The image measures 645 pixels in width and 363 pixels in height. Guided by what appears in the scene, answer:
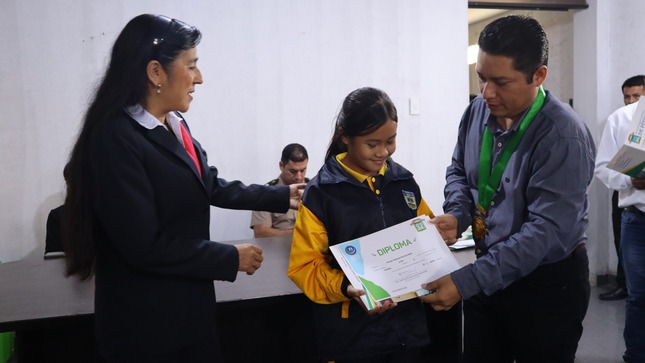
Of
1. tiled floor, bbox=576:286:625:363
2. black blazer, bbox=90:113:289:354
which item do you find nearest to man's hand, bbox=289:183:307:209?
black blazer, bbox=90:113:289:354

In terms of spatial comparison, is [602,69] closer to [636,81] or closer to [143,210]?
[636,81]

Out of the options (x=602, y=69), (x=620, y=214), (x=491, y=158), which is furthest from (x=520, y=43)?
(x=602, y=69)

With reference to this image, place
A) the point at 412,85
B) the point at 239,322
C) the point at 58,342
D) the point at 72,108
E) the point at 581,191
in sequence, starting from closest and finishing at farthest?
1. the point at 581,191
2. the point at 58,342
3. the point at 239,322
4. the point at 72,108
5. the point at 412,85

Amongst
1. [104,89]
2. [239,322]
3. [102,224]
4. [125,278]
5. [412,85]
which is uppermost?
[412,85]

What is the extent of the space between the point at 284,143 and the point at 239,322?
204cm

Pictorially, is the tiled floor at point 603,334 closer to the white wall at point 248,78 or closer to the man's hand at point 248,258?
the white wall at point 248,78

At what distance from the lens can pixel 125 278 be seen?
1345 millimetres

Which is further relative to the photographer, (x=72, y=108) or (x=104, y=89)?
(x=72, y=108)

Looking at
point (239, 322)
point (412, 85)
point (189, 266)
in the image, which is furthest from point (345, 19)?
point (189, 266)

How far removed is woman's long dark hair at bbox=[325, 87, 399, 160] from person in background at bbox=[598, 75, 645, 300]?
126 inches

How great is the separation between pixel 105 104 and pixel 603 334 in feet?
11.3

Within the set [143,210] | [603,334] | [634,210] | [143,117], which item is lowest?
[603,334]

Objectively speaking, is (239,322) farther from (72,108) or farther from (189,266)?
(72,108)

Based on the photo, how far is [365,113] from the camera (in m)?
1.59
